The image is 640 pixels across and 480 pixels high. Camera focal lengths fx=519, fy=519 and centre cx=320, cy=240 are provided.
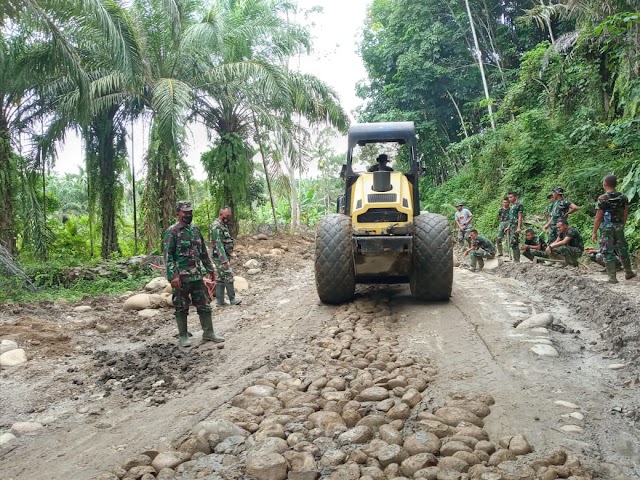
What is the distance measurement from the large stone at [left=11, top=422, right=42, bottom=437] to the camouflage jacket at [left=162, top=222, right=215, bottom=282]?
2.11 meters

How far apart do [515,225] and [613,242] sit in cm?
418

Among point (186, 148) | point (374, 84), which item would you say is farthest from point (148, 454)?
point (374, 84)

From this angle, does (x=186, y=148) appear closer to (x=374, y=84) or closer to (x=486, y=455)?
(x=486, y=455)

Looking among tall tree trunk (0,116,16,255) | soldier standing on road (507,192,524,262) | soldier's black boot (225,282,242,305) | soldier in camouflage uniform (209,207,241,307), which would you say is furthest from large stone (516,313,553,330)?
tall tree trunk (0,116,16,255)

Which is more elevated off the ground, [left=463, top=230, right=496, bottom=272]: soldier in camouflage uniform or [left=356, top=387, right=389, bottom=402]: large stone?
[left=463, top=230, right=496, bottom=272]: soldier in camouflage uniform

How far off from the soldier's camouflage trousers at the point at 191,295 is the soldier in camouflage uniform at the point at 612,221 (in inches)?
219

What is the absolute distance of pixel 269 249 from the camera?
14914 millimetres

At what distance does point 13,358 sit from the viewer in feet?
18.1

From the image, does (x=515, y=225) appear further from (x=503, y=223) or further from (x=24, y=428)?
(x=24, y=428)

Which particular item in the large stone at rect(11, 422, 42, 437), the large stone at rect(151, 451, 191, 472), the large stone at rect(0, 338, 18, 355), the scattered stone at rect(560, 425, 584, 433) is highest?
the large stone at rect(0, 338, 18, 355)

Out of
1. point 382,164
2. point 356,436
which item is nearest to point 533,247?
point 382,164

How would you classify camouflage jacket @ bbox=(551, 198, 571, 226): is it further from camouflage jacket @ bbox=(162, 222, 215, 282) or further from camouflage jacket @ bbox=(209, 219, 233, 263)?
camouflage jacket @ bbox=(162, 222, 215, 282)

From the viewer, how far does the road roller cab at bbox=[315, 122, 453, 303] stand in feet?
20.3

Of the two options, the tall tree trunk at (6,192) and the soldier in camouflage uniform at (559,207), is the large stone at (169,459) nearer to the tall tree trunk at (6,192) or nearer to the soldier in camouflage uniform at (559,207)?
the soldier in camouflage uniform at (559,207)
